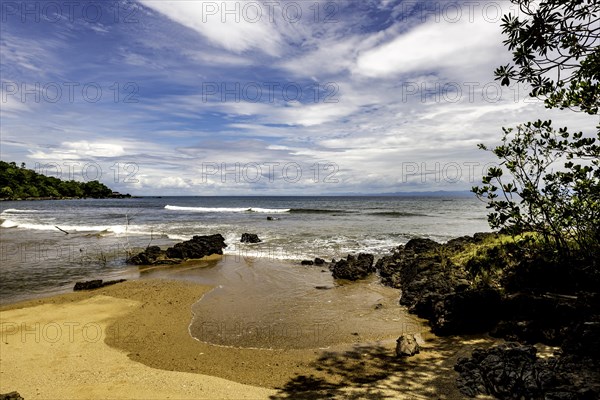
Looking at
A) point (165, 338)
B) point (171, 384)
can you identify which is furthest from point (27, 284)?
point (171, 384)

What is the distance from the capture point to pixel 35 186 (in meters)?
120

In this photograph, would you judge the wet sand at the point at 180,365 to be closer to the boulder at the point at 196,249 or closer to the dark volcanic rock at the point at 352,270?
the dark volcanic rock at the point at 352,270

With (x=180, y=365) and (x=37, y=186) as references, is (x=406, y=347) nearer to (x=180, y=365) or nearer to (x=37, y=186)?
(x=180, y=365)

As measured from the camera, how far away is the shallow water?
862cm

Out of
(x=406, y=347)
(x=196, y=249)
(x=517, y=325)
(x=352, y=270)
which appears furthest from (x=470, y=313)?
(x=196, y=249)

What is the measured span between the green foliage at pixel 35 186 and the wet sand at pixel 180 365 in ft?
426

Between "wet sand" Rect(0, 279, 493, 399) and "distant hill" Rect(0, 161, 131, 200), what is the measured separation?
426 ft

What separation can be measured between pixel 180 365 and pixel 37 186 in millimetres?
147185

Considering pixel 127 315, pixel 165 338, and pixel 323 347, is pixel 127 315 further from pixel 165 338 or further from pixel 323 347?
pixel 323 347

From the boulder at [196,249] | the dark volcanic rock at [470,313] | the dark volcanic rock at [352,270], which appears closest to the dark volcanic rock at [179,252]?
the boulder at [196,249]

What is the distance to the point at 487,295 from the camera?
809 centimetres

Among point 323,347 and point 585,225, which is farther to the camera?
point 323,347

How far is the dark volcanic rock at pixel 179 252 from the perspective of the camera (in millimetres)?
18391

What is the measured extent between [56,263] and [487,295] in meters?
20.0
